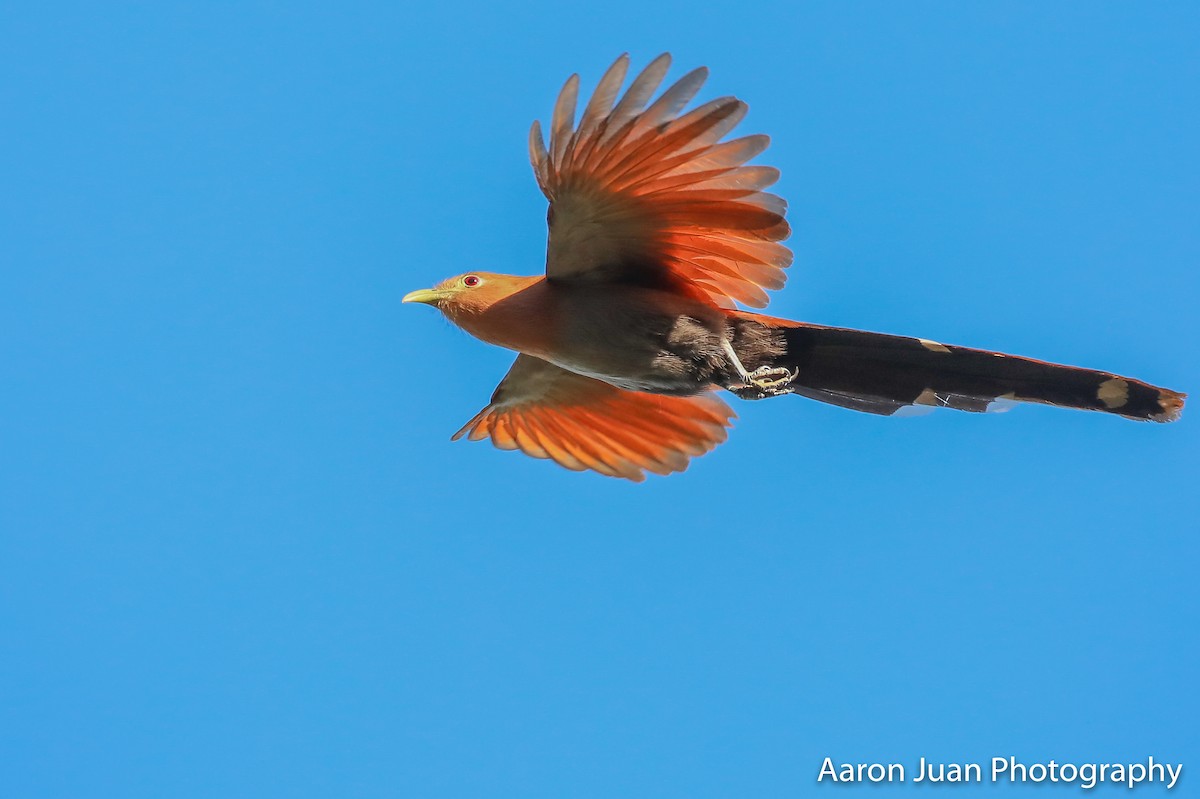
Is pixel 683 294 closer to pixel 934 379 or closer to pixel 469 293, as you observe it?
pixel 469 293

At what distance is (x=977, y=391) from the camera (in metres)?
5.98

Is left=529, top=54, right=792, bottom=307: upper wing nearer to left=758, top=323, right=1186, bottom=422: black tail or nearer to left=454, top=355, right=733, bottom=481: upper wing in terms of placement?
left=758, top=323, right=1186, bottom=422: black tail

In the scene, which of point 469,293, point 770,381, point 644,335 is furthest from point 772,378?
point 469,293

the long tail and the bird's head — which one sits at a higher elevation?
the bird's head

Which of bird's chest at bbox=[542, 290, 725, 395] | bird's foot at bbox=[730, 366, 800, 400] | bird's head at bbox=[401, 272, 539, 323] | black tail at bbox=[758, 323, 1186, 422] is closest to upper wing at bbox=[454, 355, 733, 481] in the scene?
bird's head at bbox=[401, 272, 539, 323]

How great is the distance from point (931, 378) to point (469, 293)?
2786 mm

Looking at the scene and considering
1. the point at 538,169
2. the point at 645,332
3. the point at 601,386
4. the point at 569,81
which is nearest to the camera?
the point at 569,81

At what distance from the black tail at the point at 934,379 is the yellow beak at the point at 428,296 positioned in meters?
2.10

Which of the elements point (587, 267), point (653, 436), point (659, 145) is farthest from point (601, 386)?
point (659, 145)

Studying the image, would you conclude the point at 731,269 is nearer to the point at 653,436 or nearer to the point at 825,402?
the point at 825,402

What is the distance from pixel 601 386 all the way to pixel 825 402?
1936mm

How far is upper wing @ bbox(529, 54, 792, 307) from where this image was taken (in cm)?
543

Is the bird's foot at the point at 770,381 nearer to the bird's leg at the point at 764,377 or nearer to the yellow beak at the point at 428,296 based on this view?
the bird's leg at the point at 764,377

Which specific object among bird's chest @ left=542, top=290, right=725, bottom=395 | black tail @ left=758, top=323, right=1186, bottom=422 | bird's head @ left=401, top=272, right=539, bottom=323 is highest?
bird's head @ left=401, top=272, right=539, bottom=323
